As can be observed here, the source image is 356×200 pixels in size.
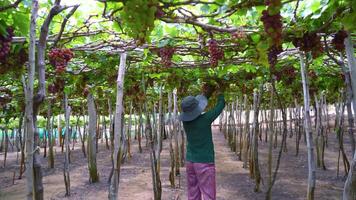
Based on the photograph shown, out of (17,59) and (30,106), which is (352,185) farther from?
(17,59)

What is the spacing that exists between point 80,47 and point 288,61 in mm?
3566

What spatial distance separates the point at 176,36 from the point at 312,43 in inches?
63.8

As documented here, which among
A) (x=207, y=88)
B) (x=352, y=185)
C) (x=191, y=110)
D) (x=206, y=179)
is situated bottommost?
(x=206, y=179)

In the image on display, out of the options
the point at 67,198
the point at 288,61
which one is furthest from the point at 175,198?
the point at 288,61

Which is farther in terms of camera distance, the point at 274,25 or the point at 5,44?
the point at 5,44

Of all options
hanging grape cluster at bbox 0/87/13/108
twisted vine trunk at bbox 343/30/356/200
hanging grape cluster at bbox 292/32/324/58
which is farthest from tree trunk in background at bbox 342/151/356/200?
hanging grape cluster at bbox 0/87/13/108

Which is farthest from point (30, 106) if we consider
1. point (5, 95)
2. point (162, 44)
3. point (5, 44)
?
point (5, 95)

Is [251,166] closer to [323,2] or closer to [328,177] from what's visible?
[328,177]

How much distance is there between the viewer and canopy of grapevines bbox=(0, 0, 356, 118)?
2.26 m

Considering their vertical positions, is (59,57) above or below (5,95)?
above

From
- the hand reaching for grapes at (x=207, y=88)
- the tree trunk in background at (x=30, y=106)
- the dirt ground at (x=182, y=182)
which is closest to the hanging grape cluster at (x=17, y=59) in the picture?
the tree trunk in background at (x=30, y=106)

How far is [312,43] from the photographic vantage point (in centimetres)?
346

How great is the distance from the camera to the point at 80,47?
4887 millimetres

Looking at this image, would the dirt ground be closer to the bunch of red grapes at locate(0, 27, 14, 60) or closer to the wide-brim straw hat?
the wide-brim straw hat
